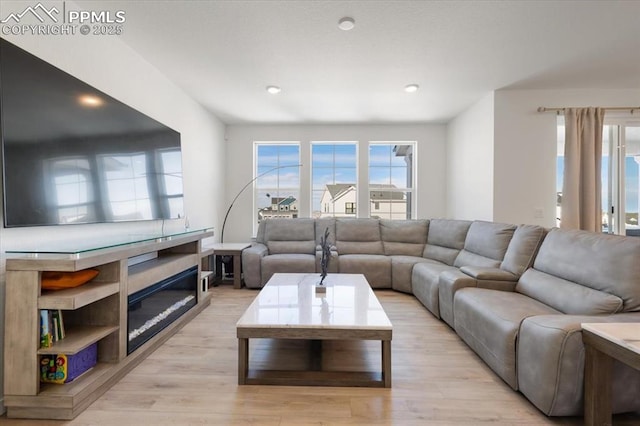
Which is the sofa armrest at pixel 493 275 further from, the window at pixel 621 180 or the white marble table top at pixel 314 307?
the window at pixel 621 180

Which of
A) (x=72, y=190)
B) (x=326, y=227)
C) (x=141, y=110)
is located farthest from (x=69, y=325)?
(x=326, y=227)

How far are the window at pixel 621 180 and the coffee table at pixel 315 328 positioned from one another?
10.5ft

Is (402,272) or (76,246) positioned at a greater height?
(76,246)

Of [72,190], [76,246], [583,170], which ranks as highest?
[583,170]

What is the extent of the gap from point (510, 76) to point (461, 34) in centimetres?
120

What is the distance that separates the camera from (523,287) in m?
2.27

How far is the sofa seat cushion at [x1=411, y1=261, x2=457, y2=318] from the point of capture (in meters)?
2.79

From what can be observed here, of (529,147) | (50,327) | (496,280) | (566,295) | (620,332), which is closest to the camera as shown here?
(620,332)

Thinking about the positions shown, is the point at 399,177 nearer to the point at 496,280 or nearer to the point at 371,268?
the point at 371,268

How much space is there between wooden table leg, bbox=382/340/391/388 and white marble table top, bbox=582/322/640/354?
38.3 inches

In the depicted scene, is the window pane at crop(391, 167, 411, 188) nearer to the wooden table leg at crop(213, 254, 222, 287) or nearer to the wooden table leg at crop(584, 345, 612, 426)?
the wooden table leg at crop(213, 254, 222, 287)

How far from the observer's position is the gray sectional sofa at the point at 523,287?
1398mm

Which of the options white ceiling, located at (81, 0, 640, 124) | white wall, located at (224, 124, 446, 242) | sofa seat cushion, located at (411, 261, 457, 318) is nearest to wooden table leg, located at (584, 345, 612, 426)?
sofa seat cushion, located at (411, 261, 457, 318)

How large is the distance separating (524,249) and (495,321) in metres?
0.97
